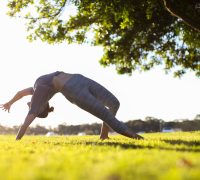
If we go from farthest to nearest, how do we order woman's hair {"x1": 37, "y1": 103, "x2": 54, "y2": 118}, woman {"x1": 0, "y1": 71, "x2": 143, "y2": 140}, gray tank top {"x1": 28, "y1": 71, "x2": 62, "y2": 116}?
woman's hair {"x1": 37, "y1": 103, "x2": 54, "y2": 118}, gray tank top {"x1": 28, "y1": 71, "x2": 62, "y2": 116}, woman {"x1": 0, "y1": 71, "x2": 143, "y2": 140}

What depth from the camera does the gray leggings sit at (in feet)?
30.3

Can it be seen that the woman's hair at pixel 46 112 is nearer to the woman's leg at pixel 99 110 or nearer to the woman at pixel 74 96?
the woman at pixel 74 96

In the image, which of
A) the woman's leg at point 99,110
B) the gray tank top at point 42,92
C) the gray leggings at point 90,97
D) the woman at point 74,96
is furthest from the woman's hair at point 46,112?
the woman's leg at point 99,110

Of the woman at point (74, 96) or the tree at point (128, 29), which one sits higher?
the tree at point (128, 29)

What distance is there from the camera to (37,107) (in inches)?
408

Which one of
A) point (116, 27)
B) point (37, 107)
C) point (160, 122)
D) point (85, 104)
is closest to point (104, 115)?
point (85, 104)

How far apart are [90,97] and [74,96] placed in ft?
1.41

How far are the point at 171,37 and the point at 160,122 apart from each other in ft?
212

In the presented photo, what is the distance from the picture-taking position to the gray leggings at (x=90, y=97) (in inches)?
364

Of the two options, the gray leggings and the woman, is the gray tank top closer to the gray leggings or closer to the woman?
the woman

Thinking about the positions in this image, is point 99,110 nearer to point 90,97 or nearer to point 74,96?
point 90,97

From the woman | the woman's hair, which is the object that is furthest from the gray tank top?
the woman's hair

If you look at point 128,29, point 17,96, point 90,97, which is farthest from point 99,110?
point 128,29

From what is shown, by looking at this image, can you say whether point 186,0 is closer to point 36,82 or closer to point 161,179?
point 36,82
